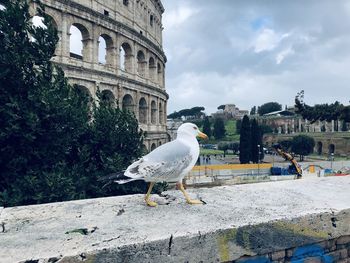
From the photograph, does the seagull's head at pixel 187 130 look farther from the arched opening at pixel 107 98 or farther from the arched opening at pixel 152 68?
the arched opening at pixel 152 68

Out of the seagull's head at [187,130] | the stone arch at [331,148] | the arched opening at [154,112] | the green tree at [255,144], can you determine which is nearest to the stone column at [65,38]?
the arched opening at [154,112]

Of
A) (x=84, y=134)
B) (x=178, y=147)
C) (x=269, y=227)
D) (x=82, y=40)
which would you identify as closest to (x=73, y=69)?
(x=82, y=40)

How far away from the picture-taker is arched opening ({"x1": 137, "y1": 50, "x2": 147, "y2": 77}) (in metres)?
24.3

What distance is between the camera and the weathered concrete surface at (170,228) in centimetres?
246

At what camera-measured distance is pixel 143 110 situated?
80.4 feet

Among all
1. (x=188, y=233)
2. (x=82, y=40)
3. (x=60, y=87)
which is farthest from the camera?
(x=82, y=40)

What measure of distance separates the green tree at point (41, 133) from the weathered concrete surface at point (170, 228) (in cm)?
491

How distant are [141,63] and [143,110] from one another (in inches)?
133

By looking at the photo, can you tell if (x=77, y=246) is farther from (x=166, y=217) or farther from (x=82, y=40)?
(x=82, y=40)

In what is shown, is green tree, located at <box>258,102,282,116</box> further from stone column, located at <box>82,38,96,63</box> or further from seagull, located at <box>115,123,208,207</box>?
seagull, located at <box>115,123,208,207</box>

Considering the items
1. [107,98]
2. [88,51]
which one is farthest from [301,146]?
[107,98]

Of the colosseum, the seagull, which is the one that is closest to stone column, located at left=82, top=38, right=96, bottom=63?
the colosseum

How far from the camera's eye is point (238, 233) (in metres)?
2.80

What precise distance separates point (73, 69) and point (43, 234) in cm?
1624
